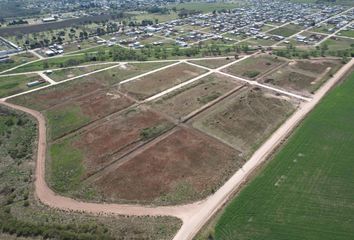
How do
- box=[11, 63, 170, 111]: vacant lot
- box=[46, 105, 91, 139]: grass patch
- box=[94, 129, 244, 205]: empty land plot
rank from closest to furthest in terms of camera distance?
1. box=[94, 129, 244, 205]: empty land plot
2. box=[46, 105, 91, 139]: grass patch
3. box=[11, 63, 170, 111]: vacant lot

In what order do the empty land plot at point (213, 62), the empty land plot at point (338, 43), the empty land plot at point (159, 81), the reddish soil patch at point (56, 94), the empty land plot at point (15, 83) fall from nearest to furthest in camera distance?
the reddish soil patch at point (56, 94) < the empty land plot at point (159, 81) < the empty land plot at point (15, 83) < the empty land plot at point (213, 62) < the empty land plot at point (338, 43)

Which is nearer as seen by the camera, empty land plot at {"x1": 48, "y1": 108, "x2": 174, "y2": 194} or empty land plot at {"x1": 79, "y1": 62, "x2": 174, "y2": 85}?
empty land plot at {"x1": 48, "y1": 108, "x2": 174, "y2": 194}

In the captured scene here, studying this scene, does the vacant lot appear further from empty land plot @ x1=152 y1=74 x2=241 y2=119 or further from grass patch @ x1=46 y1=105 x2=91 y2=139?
empty land plot @ x1=152 y1=74 x2=241 y2=119

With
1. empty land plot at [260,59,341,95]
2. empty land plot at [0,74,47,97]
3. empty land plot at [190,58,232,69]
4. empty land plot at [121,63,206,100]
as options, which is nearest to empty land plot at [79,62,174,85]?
empty land plot at [121,63,206,100]

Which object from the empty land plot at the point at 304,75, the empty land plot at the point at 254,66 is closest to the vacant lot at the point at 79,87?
the empty land plot at the point at 254,66

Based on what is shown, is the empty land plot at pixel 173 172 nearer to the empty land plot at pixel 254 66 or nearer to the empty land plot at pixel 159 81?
the empty land plot at pixel 159 81

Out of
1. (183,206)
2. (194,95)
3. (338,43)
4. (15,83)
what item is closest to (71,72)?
(15,83)
